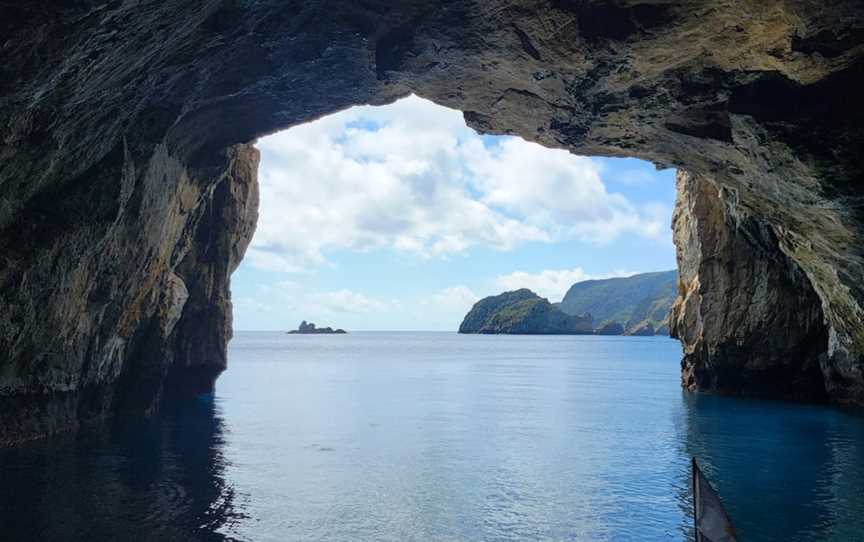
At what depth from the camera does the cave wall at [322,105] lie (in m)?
15.4

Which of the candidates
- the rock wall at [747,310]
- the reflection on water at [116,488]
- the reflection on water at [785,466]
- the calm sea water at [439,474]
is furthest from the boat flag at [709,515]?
the rock wall at [747,310]

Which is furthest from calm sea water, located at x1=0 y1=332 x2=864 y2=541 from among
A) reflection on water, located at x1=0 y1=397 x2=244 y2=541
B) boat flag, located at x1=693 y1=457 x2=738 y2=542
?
boat flag, located at x1=693 y1=457 x2=738 y2=542

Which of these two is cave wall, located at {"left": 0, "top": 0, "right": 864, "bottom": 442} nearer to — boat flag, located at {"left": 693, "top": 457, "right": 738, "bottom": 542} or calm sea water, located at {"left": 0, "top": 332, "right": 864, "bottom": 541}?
calm sea water, located at {"left": 0, "top": 332, "right": 864, "bottom": 541}

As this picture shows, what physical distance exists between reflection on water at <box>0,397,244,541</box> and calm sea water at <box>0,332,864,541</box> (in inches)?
3.1

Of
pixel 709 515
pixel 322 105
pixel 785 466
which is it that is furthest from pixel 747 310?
pixel 709 515

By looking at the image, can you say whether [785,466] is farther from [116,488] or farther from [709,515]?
A: [116,488]

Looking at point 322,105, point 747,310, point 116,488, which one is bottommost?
point 116,488

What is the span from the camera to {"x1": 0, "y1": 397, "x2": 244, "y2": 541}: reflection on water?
1580 cm

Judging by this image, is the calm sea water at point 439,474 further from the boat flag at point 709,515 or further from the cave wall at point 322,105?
the boat flag at point 709,515

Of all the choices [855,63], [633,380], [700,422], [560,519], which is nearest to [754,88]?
[855,63]

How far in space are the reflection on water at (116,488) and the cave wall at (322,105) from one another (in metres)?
3.17

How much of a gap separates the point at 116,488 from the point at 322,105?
15821 mm

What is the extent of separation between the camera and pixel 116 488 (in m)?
19.8

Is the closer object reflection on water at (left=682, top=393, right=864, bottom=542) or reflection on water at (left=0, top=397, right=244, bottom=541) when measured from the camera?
reflection on water at (left=0, top=397, right=244, bottom=541)
